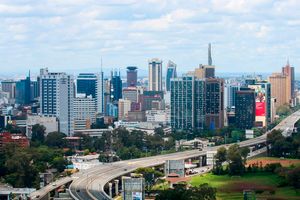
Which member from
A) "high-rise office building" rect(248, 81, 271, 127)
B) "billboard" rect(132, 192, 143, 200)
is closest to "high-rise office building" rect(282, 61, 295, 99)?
"high-rise office building" rect(248, 81, 271, 127)

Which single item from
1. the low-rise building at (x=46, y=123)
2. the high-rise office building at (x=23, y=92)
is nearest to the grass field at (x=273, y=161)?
the low-rise building at (x=46, y=123)

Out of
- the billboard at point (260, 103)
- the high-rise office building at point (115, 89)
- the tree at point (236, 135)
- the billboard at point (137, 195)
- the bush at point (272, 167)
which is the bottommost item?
the billboard at point (137, 195)

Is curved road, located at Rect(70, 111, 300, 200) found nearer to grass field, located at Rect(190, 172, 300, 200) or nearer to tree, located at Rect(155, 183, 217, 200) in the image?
tree, located at Rect(155, 183, 217, 200)

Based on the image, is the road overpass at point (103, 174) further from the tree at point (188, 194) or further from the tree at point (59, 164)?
the tree at point (188, 194)

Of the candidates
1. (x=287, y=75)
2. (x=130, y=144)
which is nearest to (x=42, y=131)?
(x=130, y=144)

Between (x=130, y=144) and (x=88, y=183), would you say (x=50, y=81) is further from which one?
(x=88, y=183)
